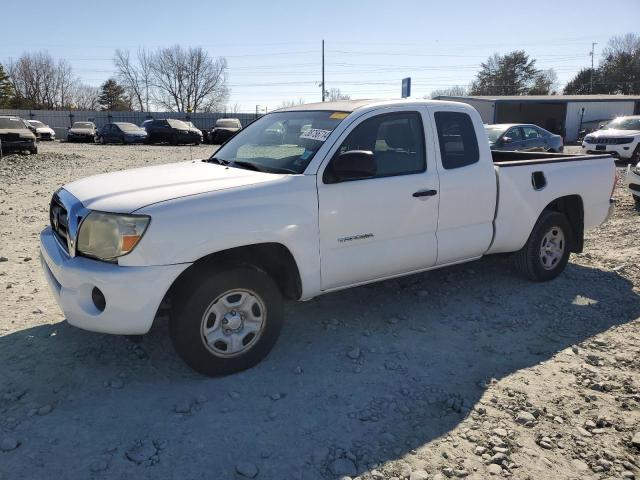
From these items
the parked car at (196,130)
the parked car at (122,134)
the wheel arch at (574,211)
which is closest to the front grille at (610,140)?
the wheel arch at (574,211)

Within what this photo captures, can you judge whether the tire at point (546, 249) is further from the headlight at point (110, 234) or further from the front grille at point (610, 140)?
the front grille at point (610, 140)

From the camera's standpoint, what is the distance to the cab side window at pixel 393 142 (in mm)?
Result: 4117

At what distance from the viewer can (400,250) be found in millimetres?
4238

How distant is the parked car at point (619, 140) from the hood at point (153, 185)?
17.4 metres

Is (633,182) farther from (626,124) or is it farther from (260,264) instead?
(626,124)

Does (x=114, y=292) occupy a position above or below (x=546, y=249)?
above

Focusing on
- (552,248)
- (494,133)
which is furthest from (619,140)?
(552,248)

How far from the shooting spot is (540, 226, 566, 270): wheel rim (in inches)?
218

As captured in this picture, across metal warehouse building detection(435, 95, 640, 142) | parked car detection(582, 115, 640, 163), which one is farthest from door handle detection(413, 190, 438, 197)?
metal warehouse building detection(435, 95, 640, 142)

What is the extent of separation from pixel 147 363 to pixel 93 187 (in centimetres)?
132

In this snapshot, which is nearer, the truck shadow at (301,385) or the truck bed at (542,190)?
the truck shadow at (301,385)

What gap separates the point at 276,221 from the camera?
3.55 metres

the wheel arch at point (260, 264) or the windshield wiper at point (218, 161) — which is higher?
Result: the windshield wiper at point (218, 161)

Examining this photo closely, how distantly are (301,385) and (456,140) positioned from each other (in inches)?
99.1
